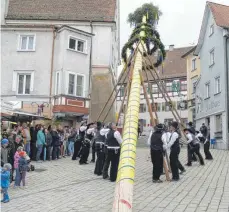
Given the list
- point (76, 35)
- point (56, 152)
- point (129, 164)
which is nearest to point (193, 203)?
point (129, 164)

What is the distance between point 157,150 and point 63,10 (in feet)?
66.6

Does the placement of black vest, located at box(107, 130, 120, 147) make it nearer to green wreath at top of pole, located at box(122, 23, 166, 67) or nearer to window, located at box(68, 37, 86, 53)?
green wreath at top of pole, located at box(122, 23, 166, 67)

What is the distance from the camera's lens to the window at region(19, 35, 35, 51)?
23819mm

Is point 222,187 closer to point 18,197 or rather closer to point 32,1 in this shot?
point 18,197

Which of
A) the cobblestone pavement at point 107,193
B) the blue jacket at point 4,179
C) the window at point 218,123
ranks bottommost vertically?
the cobblestone pavement at point 107,193

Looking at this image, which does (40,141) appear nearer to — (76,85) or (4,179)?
(4,179)

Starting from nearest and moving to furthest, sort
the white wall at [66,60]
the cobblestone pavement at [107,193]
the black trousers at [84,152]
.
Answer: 1. the cobblestone pavement at [107,193]
2. the black trousers at [84,152]
3. the white wall at [66,60]

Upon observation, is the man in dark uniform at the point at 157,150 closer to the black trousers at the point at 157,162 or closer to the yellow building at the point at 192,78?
the black trousers at the point at 157,162

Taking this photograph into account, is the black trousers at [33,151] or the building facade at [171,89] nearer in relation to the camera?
the black trousers at [33,151]

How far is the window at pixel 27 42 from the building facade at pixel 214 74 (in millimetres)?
14013

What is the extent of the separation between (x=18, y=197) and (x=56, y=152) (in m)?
7.44

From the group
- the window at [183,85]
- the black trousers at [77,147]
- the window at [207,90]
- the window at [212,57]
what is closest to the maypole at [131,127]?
the black trousers at [77,147]

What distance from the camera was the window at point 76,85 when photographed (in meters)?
23.1

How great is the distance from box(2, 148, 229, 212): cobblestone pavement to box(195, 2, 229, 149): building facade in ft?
39.9
